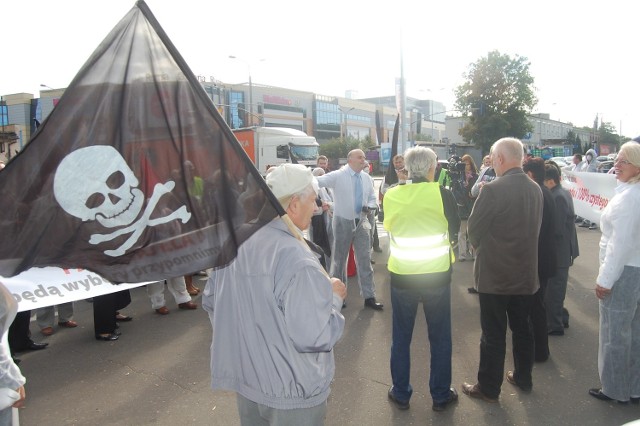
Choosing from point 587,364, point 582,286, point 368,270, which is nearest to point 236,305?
point 587,364

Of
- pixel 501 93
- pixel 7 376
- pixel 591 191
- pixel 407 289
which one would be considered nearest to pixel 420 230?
pixel 407 289

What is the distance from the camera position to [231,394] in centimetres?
402

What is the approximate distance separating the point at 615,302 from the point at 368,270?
318 cm

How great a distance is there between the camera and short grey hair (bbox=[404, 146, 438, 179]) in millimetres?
3721

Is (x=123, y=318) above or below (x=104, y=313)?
below

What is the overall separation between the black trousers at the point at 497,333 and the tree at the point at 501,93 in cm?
5254

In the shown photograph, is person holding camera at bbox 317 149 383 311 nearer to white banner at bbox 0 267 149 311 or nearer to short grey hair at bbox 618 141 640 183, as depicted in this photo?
white banner at bbox 0 267 149 311

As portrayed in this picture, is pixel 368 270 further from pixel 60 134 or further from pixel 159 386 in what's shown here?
pixel 60 134

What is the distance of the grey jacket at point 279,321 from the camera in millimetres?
1915

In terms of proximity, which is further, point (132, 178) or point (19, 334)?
point (19, 334)

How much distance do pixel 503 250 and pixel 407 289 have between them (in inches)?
31.8

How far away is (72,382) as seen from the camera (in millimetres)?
4434

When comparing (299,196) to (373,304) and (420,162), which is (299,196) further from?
(373,304)

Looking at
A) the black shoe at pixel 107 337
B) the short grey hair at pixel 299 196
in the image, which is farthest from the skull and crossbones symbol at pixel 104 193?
the black shoe at pixel 107 337
